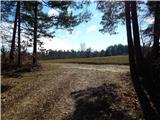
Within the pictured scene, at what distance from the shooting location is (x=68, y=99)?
43.3 feet

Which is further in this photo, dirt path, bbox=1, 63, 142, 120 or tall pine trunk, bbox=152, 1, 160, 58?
tall pine trunk, bbox=152, 1, 160, 58

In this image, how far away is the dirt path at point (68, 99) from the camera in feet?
37.3

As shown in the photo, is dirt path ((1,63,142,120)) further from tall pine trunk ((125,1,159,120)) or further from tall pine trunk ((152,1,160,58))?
tall pine trunk ((152,1,160,58))

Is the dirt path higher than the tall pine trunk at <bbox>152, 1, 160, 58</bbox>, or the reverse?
the tall pine trunk at <bbox>152, 1, 160, 58</bbox>

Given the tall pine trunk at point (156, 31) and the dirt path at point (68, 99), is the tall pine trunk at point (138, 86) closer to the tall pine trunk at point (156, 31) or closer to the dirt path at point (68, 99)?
the dirt path at point (68, 99)

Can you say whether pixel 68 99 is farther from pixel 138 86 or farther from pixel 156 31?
pixel 156 31

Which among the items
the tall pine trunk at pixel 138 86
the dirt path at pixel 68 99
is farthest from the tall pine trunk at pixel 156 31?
the dirt path at pixel 68 99

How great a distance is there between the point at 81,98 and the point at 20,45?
52.0ft

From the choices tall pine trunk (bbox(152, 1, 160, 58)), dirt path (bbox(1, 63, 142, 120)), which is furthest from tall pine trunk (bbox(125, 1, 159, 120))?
tall pine trunk (bbox(152, 1, 160, 58))

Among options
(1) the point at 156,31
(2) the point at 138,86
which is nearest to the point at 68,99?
(2) the point at 138,86

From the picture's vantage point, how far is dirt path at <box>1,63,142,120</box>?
11367 mm

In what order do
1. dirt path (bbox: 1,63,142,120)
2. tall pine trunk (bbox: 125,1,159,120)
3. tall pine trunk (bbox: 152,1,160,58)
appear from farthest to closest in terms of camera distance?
1. tall pine trunk (bbox: 152,1,160,58)
2. tall pine trunk (bbox: 125,1,159,120)
3. dirt path (bbox: 1,63,142,120)

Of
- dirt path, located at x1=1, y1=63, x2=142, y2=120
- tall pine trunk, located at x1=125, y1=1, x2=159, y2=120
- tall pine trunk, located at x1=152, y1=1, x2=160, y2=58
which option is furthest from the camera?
tall pine trunk, located at x1=152, y1=1, x2=160, y2=58

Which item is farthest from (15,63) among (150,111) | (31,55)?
(150,111)
